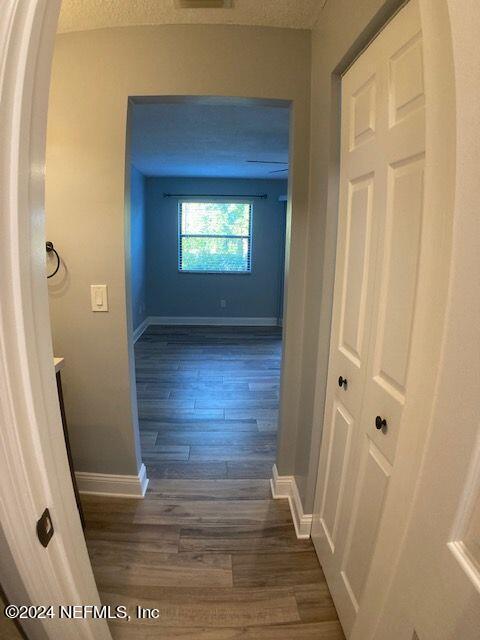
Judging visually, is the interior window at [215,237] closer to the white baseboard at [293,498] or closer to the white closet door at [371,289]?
the white baseboard at [293,498]

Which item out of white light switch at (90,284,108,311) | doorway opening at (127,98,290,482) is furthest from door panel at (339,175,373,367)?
→ white light switch at (90,284,108,311)

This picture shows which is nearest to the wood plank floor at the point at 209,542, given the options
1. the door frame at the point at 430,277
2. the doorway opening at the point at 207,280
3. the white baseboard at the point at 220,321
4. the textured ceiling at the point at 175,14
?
the doorway opening at the point at 207,280

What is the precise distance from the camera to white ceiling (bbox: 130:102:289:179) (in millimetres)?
2414

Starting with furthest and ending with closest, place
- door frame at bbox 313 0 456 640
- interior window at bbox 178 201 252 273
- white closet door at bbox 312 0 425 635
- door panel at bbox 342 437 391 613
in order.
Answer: interior window at bbox 178 201 252 273
door panel at bbox 342 437 391 613
white closet door at bbox 312 0 425 635
door frame at bbox 313 0 456 640

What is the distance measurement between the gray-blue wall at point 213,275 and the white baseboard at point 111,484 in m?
4.14

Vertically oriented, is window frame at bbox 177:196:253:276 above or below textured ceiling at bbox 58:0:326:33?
below

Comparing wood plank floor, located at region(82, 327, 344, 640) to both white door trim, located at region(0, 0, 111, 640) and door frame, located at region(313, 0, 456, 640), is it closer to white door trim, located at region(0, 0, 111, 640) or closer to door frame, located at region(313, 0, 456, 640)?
door frame, located at region(313, 0, 456, 640)

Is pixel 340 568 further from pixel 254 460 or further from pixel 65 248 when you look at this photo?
pixel 65 248

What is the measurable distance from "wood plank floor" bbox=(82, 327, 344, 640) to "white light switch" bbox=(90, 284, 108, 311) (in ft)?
3.80

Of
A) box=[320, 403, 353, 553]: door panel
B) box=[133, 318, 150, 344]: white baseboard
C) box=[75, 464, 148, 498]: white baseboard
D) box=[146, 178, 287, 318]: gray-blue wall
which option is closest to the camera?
box=[320, 403, 353, 553]: door panel

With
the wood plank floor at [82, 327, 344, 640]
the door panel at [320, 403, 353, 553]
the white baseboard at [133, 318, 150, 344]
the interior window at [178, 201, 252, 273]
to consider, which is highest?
the interior window at [178, 201, 252, 273]

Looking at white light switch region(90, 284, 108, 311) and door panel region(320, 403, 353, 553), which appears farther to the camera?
white light switch region(90, 284, 108, 311)

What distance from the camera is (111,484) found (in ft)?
6.41

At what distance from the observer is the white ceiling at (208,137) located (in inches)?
95.0
